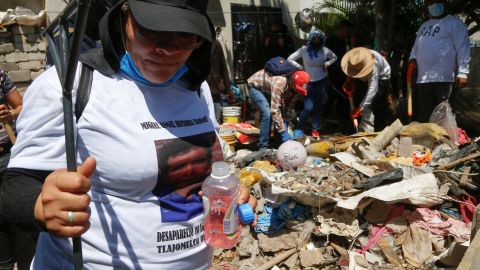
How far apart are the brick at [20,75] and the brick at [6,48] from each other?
32 cm

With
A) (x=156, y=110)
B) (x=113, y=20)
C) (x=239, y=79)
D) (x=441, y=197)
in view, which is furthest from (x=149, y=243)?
(x=239, y=79)

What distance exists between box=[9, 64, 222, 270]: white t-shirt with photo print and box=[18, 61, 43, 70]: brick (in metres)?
5.86

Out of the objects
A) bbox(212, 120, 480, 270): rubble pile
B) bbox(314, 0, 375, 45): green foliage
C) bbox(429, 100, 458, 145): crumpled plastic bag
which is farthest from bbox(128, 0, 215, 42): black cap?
bbox(314, 0, 375, 45): green foliage

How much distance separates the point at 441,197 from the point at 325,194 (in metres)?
1.20

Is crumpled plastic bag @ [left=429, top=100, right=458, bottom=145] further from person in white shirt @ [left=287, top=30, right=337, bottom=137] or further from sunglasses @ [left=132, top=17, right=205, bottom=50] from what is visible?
sunglasses @ [left=132, top=17, right=205, bottom=50]

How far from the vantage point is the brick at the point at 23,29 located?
6.32 m

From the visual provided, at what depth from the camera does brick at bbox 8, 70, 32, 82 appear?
639 centimetres

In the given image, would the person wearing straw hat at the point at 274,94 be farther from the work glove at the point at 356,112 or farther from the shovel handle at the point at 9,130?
the shovel handle at the point at 9,130

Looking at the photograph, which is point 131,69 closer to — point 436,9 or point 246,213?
point 246,213

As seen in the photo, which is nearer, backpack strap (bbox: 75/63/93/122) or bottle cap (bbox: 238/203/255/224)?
backpack strap (bbox: 75/63/93/122)

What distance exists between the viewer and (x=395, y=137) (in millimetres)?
5828

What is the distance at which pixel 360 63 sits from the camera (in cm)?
634

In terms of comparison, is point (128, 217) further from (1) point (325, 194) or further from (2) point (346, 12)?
(2) point (346, 12)

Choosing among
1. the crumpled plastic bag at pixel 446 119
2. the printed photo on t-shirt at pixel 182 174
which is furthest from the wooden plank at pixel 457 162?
the printed photo on t-shirt at pixel 182 174
